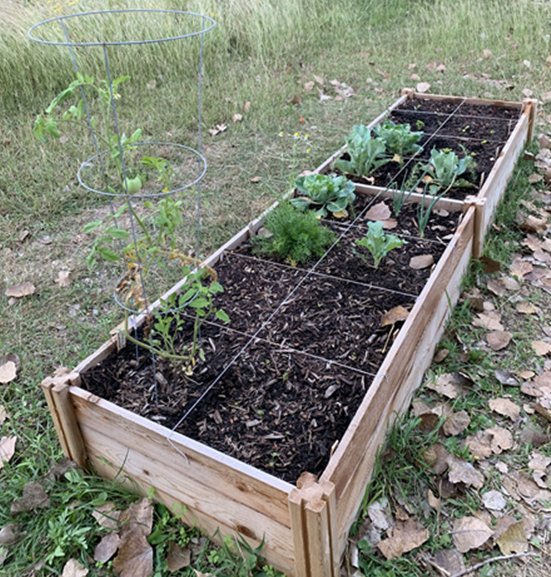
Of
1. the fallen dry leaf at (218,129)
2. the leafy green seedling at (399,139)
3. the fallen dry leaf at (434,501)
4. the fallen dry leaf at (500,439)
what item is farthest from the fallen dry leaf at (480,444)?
the fallen dry leaf at (218,129)

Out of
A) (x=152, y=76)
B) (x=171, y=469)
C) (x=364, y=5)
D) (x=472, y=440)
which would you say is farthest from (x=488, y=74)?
(x=171, y=469)

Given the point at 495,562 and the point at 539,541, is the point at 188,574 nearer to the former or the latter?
the point at 495,562

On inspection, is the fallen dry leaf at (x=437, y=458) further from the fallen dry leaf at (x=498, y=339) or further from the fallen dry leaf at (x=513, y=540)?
the fallen dry leaf at (x=498, y=339)

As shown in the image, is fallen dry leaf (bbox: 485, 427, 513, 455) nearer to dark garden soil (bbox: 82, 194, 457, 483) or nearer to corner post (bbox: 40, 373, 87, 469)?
dark garden soil (bbox: 82, 194, 457, 483)

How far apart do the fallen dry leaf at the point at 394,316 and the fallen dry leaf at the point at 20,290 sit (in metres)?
1.88

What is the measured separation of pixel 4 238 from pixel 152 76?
9.01 ft

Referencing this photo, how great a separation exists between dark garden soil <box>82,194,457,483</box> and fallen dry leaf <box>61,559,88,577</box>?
0.51 metres

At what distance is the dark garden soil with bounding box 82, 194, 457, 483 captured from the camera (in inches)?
73.3

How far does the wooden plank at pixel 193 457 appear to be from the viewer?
1.52m

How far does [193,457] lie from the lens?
1.64 metres

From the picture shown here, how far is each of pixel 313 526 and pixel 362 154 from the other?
2.47m

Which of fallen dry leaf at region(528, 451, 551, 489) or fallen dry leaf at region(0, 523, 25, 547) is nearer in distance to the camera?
fallen dry leaf at region(0, 523, 25, 547)

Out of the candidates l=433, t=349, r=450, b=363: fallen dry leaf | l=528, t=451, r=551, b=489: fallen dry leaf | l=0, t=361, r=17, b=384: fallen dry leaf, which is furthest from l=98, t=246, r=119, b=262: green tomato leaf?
l=528, t=451, r=551, b=489: fallen dry leaf

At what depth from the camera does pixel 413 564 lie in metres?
1.72
